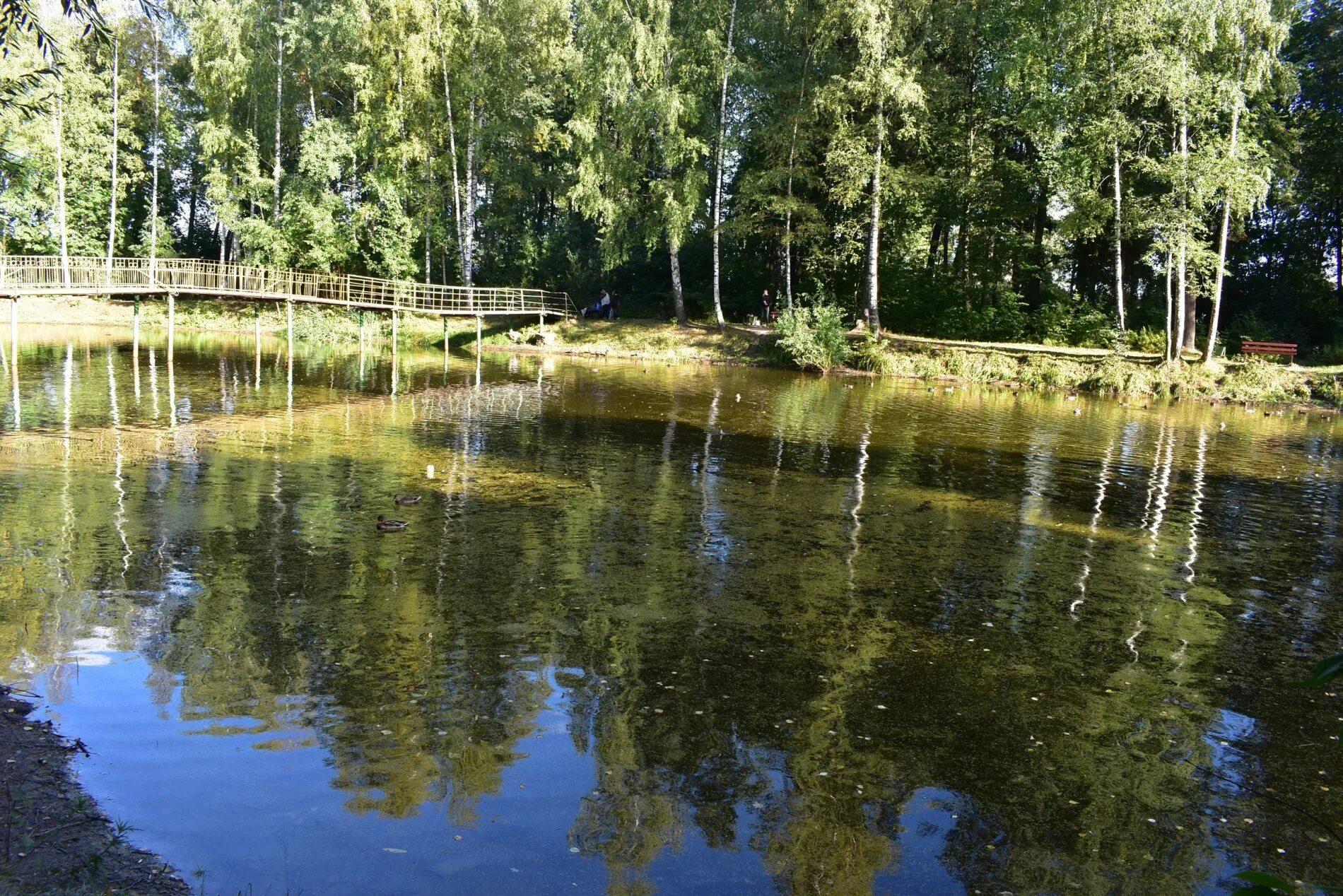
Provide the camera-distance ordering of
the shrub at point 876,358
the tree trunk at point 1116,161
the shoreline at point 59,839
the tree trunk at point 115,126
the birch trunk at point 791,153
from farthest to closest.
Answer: the tree trunk at point 115,126
the birch trunk at point 791,153
the shrub at point 876,358
the tree trunk at point 1116,161
the shoreline at point 59,839

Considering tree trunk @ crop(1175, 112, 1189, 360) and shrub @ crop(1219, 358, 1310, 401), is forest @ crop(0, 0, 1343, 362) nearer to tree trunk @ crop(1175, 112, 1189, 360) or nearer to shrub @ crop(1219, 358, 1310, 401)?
tree trunk @ crop(1175, 112, 1189, 360)

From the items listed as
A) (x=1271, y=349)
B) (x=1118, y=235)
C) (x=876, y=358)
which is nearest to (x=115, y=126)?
(x=876, y=358)

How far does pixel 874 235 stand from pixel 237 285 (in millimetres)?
25675

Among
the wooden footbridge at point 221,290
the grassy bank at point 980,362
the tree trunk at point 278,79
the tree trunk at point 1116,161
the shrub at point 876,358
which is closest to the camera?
the wooden footbridge at point 221,290

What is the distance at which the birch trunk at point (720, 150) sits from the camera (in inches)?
1688

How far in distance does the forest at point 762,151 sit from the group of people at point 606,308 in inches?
52.3

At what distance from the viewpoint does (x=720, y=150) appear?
4375 centimetres

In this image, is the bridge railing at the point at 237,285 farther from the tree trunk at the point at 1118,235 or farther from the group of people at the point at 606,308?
the tree trunk at the point at 1118,235

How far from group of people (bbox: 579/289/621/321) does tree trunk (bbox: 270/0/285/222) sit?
1576 centimetres

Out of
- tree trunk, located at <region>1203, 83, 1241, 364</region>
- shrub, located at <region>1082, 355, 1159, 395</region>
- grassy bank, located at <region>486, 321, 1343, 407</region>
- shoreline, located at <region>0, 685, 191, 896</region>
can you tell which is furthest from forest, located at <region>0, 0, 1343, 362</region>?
shoreline, located at <region>0, 685, 191, 896</region>

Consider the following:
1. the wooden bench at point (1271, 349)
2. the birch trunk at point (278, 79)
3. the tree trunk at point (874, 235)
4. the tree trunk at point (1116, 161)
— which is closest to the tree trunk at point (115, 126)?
the birch trunk at point (278, 79)

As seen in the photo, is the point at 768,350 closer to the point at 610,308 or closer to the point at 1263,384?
the point at 610,308

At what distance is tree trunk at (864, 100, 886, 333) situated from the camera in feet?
132

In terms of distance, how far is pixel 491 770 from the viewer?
7734 mm
